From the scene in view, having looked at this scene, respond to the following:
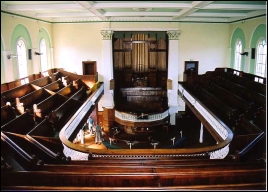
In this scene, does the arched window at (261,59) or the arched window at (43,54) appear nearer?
the arched window at (261,59)

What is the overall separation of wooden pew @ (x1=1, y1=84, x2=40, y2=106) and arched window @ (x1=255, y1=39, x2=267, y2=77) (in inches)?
413

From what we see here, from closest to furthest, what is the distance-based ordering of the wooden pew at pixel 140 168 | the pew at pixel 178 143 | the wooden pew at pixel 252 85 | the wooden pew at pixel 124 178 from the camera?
the wooden pew at pixel 124 178 < the wooden pew at pixel 140 168 < the wooden pew at pixel 252 85 < the pew at pixel 178 143

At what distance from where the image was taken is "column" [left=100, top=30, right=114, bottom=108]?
17297mm

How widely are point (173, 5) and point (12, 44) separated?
6.92m

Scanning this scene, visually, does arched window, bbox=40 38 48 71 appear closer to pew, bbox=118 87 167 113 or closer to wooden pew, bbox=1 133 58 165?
pew, bbox=118 87 167 113

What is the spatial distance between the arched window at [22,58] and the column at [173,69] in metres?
8.50

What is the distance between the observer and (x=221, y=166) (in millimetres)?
5758

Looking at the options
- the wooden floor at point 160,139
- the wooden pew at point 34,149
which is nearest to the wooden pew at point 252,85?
the wooden floor at point 160,139

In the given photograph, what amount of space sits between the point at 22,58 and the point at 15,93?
12.1ft

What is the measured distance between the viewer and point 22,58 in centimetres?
1336

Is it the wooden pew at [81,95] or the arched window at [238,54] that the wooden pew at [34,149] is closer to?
the wooden pew at [81,95]

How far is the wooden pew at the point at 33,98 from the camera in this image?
944cm

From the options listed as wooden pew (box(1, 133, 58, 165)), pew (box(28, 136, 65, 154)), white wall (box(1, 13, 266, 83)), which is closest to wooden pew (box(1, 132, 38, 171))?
wooden pew (box(1, 133, 58, 165))

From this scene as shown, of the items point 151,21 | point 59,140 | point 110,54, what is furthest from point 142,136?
point 59,140
